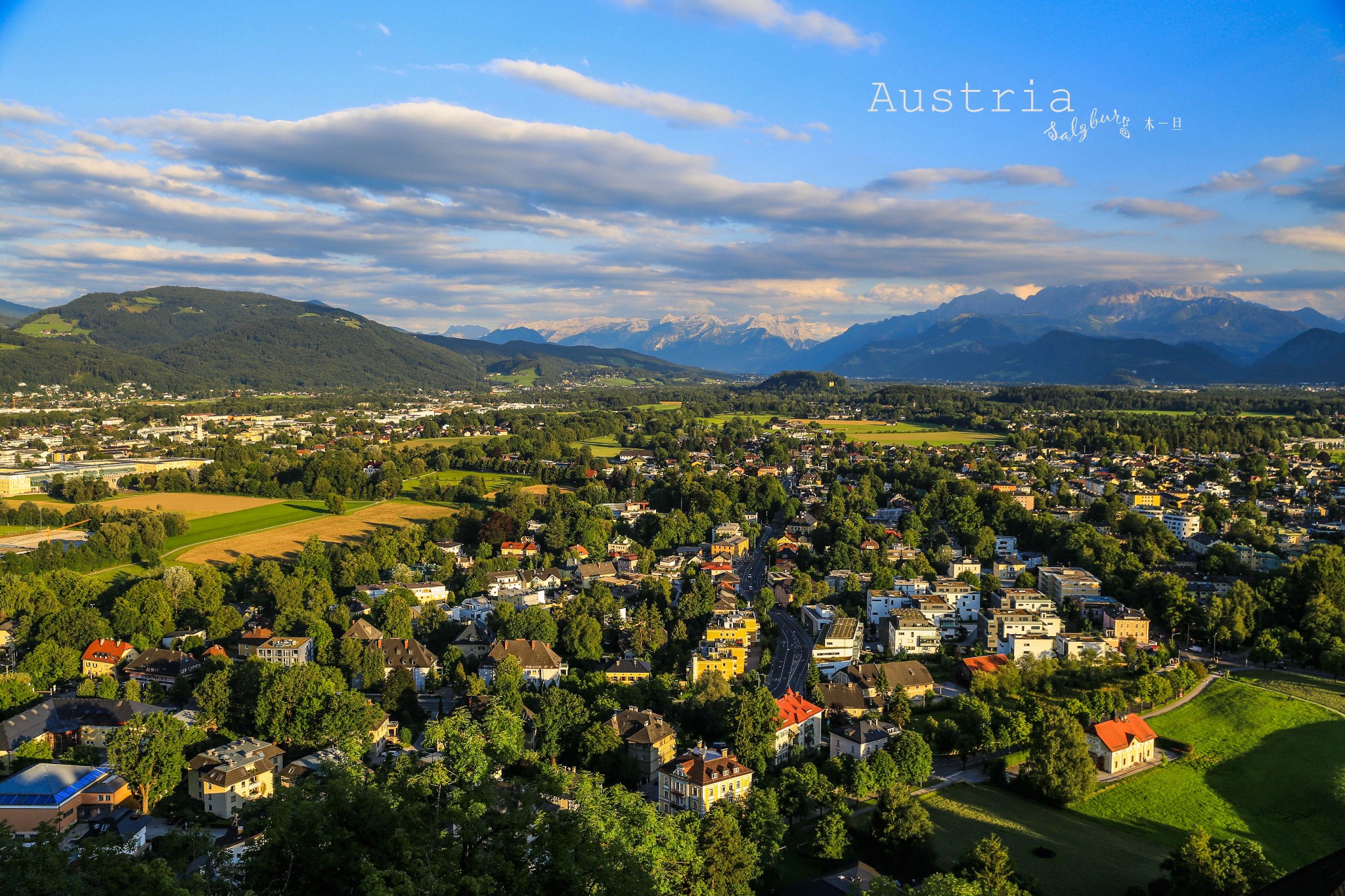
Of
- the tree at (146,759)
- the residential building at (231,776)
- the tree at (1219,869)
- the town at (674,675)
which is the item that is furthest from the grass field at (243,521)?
the tree at (1219,869)

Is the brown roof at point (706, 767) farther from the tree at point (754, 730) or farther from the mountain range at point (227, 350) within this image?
the mountain range at point (227, 350)

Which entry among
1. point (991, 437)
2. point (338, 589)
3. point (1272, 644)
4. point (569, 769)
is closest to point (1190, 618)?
point (1272, 644)

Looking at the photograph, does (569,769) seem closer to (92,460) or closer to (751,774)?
(751,774)

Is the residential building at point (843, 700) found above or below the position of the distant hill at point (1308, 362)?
below

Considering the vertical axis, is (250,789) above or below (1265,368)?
below

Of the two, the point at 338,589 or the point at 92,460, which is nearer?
the point at 338,589

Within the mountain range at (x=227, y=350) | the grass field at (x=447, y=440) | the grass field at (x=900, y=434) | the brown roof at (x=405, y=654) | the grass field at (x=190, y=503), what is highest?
the mountain range at (x=227, y=350)
